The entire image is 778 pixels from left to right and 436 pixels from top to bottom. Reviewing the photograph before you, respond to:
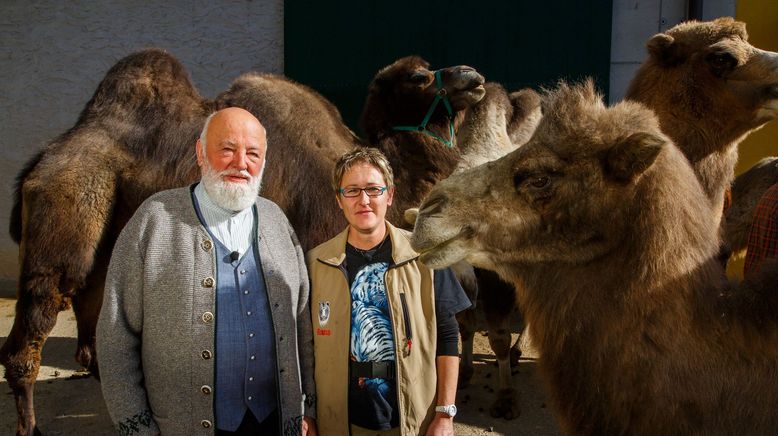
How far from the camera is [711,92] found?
375cm

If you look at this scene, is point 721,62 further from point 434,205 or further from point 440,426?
point 440,426

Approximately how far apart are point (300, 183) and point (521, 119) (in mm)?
2412

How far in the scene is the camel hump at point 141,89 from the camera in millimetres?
4531

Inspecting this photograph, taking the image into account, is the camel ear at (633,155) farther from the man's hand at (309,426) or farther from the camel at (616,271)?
the man's hand at (309,426)

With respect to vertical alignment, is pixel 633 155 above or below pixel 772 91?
below

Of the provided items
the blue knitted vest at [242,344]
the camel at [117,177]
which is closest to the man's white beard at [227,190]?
the blue knitted vest at [242,344]

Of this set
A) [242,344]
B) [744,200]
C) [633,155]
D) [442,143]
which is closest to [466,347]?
[442,143]

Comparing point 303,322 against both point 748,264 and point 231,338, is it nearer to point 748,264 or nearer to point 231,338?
point 231,338

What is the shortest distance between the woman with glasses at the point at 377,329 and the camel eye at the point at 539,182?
578mm

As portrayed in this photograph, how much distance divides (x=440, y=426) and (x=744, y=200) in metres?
3.70

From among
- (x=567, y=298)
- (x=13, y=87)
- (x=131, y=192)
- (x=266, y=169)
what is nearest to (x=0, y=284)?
(x=13, y=87)

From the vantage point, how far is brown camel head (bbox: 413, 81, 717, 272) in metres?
1.94

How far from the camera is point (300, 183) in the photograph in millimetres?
4270

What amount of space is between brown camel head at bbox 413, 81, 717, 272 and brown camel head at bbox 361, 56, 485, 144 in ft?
8.74
